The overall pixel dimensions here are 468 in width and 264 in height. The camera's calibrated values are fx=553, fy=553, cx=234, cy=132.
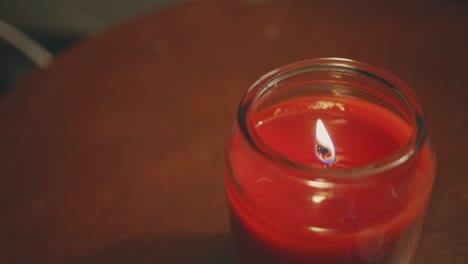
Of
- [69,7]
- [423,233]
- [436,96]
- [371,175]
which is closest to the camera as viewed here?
[371,175]

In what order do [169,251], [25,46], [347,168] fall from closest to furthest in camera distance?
[347,168]
[169,251]
[25,46]

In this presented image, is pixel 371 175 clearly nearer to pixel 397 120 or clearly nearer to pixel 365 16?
pixel 397 120

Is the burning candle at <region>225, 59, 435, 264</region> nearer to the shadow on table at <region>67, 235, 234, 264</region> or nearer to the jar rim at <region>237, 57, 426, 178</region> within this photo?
the jar rim at <region>237, 57, 426, 178</region>

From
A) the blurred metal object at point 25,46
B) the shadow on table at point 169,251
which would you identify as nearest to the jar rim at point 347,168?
the shadow on table at point 169,251

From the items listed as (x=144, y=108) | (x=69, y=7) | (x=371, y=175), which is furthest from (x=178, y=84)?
(x=69, y=7)

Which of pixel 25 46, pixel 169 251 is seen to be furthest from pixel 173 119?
pixel 25 46

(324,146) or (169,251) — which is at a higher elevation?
(324,146)

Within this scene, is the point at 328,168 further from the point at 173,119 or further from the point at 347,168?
the point at 173,119

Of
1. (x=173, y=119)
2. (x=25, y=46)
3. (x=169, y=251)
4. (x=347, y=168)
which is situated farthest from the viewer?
(x=25, y=46)
